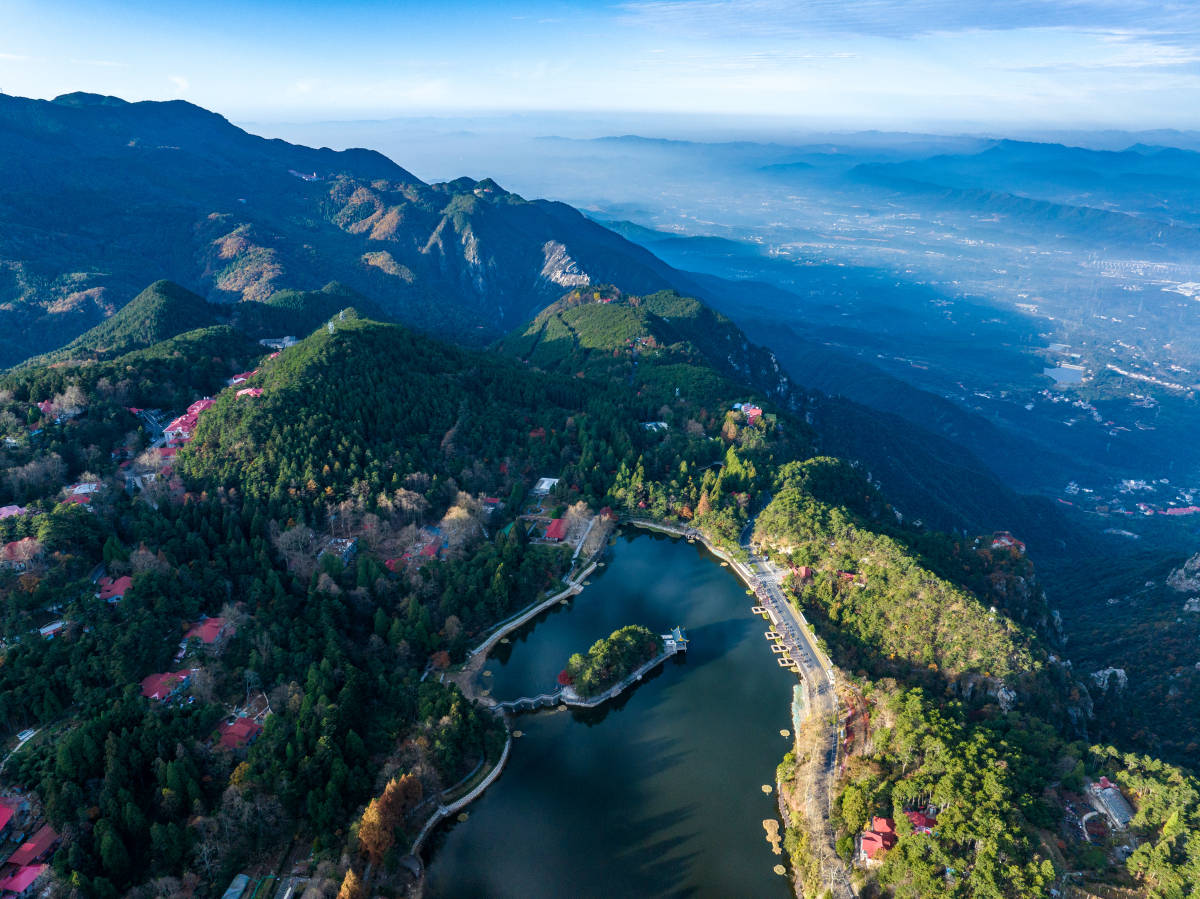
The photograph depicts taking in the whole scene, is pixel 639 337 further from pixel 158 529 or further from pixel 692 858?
pixel 692 858

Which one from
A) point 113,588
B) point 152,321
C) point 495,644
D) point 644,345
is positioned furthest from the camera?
point 644,345

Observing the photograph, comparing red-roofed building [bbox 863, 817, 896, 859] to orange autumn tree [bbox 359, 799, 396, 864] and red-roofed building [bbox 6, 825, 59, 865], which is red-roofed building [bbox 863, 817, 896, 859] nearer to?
orange autumn tree [bbox 359, 799, 396, 864]

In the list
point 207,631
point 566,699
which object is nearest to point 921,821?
point 566,699

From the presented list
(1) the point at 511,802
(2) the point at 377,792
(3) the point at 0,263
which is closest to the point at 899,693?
(1) the point at 511,802

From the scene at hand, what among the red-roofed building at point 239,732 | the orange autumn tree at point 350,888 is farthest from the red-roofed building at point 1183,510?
the red-roofed building at point 239,732

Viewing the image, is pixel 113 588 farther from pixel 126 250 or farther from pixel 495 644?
pixel 126 250

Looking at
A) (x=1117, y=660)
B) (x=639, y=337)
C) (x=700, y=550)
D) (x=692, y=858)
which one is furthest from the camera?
(x=639, y=337)
